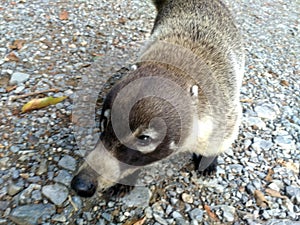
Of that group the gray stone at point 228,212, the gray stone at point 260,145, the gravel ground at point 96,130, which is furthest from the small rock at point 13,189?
the gray stone at point 260,145

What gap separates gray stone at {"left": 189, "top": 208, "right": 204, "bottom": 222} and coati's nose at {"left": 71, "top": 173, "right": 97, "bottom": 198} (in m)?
0.95

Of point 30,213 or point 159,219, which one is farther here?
point 159,219

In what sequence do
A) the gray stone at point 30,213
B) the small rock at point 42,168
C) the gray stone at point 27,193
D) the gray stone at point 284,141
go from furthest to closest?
the gray stone at point 284,141, the small rock at point 42,168, the gray stone at point 27,193, the gray stone at point 30,213

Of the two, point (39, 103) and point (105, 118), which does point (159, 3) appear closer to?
point (39, 103)

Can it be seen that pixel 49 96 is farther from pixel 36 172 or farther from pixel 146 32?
pixel 146 32

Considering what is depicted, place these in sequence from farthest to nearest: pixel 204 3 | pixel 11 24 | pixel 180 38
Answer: pixel 11 24 < pixel 204 3 < pixel 180 38

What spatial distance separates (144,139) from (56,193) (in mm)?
1018

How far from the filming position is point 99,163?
2.64 metres

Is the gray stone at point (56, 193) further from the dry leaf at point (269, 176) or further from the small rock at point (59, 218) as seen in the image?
the dry leaf at point (269, 176)

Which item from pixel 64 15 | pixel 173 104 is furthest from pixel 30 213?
pixel 64 15

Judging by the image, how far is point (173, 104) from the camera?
2.71m

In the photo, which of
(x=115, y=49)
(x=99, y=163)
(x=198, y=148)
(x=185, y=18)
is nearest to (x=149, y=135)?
(x=99, y=163)

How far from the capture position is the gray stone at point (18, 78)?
414 centimetres

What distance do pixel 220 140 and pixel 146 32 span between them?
2.78 m
